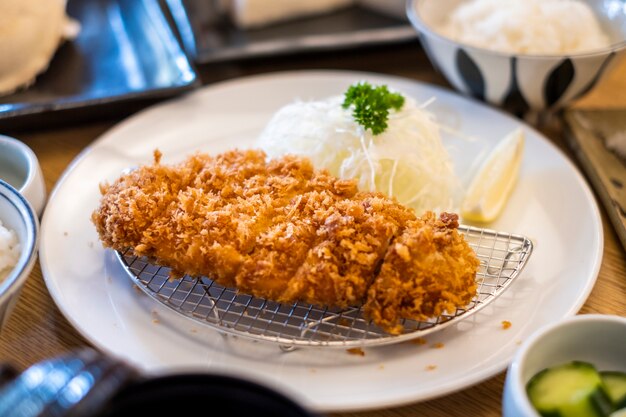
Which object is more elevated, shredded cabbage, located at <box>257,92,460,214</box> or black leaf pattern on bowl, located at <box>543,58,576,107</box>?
shredded cabbage, located at <box>257,92,460,214</box>

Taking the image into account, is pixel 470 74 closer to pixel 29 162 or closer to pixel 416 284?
pixel 416 284

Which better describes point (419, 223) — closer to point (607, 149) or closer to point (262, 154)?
point (262, 154)

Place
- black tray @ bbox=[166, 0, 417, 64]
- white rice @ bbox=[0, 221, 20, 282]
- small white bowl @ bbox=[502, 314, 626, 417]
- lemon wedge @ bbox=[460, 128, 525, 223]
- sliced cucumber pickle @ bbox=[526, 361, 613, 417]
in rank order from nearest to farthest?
sliced cucumber pickle @ bbox=[526, 361, 613, 417] < small white bowl @ bbox=[502, 314, 626, 417] < white rice @ bbox=[0, 221, 20, 282] < lemon wedge @ bbox=[460, 128, 525, 223] < black tray @ bbox=[166, 0, 417, 64]

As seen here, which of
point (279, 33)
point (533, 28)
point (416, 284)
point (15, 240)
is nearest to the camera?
point (416, 284)

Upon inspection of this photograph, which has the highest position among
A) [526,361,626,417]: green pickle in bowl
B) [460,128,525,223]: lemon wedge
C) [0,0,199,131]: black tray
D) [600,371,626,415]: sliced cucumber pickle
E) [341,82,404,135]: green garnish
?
[0,0,199,131]: black tray

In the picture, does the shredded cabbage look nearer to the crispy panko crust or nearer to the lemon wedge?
the lemon wedge

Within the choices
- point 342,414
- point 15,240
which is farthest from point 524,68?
point 15,240

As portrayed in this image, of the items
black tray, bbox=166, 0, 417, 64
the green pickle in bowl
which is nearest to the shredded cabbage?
black tray, bbox=166, 0, 417, 64

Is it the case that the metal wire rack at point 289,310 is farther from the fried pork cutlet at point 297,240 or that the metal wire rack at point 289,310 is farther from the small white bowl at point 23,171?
the small white bowl at point 23,171
